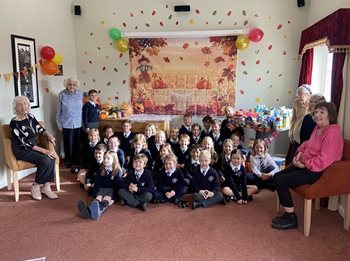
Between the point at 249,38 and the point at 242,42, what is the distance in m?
0.14

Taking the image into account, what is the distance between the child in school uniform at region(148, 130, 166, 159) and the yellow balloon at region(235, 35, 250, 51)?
1978 millimetres

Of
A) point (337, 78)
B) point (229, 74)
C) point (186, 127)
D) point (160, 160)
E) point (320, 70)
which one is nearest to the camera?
point (337, 78)

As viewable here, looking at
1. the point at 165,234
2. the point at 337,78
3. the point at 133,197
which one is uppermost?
the point at 337,78

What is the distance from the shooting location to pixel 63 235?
2.80 meters

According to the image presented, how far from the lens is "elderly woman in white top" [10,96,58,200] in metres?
3.66

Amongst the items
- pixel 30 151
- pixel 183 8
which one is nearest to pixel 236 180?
pixel 30 151

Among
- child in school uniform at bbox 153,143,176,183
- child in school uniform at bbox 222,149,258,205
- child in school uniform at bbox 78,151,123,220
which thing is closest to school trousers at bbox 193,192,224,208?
child in school uniform at bbox 222,149,258,205

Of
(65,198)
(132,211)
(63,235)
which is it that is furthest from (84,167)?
(63,235)

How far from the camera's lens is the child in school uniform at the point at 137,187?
11.1ft

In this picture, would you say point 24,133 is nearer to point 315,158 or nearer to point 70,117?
point 70,117

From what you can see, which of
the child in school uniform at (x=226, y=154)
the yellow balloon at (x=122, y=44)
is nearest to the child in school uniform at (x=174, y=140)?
the child in school uniform at (x=226, y=154)

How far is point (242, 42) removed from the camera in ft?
16.6

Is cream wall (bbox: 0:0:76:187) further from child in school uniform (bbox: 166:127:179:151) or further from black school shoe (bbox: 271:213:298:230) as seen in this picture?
black school shoe (bbox: 271:213:298:230)

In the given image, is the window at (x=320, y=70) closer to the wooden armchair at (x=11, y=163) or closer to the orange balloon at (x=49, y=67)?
the wooden armchair at (x=11, y=163)
